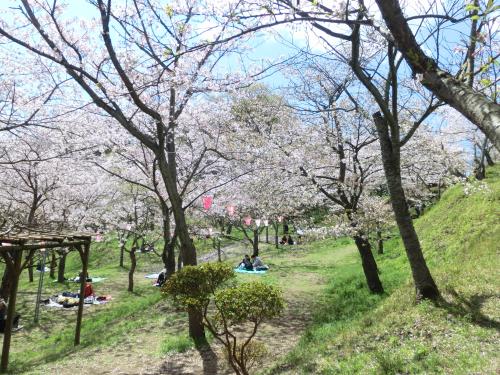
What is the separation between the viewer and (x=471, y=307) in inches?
281

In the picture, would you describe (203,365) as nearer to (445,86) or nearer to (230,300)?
(230,300)

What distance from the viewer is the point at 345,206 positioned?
1337 cm

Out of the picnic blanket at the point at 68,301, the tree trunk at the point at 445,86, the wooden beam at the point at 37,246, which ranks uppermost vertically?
the tree trunk at the point at 445,86

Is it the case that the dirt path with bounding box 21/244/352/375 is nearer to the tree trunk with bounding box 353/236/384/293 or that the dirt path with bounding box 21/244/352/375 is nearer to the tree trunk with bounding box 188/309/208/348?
the tree trunk with bounding box 188/309/208/348

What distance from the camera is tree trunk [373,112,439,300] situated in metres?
8.02

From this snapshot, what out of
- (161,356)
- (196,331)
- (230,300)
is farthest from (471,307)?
(161,356)

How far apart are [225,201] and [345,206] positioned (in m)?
15.2

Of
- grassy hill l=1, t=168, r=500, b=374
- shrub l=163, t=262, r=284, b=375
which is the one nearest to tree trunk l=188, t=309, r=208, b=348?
grassy hill l=1, t=168, r=500, b=374

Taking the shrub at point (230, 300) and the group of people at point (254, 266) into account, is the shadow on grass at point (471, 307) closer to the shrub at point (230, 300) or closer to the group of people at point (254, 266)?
the shrub at point (230, 300)

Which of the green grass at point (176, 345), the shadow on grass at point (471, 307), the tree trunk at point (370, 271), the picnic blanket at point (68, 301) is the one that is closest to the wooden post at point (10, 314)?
the green grass at point (176, 345)

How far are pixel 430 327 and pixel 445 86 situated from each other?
5.12 m

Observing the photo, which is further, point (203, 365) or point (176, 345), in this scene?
point (176, 345)

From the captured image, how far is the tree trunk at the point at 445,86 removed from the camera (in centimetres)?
241

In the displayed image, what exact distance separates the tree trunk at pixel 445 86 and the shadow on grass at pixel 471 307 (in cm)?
A: 488
